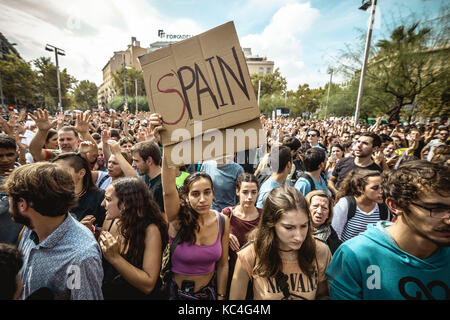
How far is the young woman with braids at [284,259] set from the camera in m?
1.57

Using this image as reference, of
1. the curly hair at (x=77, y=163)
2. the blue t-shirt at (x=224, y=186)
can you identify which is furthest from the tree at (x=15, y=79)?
the blue t-shirt at (x=224, y=186)

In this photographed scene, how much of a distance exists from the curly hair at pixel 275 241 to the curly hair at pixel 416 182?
0.60 m

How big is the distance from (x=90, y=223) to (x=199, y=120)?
1.43 meters

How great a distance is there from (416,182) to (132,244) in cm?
210

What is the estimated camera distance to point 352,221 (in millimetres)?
2387

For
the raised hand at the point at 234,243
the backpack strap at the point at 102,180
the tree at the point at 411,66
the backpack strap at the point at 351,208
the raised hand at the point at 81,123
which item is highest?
the tree at the point at 411,66

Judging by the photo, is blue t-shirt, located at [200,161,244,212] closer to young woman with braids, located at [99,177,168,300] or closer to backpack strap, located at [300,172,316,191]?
backpack strap, located at [300,172,316,191]

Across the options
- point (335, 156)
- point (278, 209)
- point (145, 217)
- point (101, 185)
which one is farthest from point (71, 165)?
point (335, 156)

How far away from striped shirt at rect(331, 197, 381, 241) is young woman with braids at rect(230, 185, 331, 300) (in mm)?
808

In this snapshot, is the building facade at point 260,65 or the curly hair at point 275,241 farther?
Answer: the building facade at point 260,65

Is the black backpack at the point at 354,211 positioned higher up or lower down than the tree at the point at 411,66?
lower down

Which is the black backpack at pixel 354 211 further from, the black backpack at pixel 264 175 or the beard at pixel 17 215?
the beard at pixel 17 215
